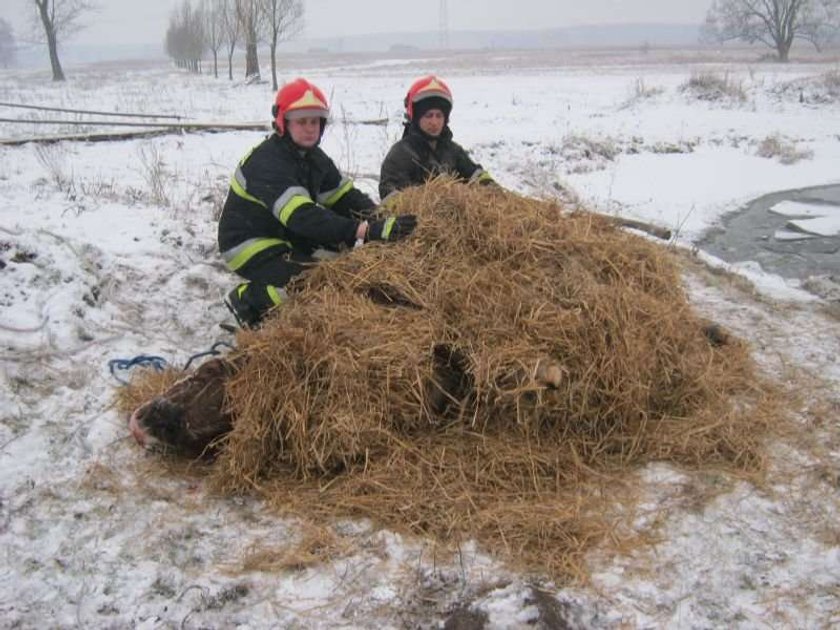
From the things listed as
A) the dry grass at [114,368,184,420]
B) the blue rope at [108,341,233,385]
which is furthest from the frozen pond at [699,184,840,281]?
the dry grass at [114,368,184,420]

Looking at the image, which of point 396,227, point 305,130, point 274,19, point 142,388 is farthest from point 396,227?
point 274,19

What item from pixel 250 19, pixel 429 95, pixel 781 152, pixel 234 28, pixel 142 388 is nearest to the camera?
pixel 142 388

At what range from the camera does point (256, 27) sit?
27.0 meters

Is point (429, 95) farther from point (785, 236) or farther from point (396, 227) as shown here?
point (785, 236)

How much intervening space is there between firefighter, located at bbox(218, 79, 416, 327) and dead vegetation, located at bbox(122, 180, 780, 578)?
0.20m

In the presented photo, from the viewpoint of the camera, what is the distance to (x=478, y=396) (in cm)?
304

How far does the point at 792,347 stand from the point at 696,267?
1669 millimetres

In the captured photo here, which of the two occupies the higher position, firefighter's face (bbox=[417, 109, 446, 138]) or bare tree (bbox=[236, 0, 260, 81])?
bare tree (bbox=[236, 0, 260, 81])

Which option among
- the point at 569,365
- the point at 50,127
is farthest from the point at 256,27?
the point at 569,365

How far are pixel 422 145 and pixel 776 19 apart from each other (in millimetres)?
48481

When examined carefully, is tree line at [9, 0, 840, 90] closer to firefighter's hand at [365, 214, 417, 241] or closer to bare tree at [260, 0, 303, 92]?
bare tree at [260, 0, 303, 92]

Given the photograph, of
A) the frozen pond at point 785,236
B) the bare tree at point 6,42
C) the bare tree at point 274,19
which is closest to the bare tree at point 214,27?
the bare tree at point 274,19

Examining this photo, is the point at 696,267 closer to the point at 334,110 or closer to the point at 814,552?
the point at 814,552

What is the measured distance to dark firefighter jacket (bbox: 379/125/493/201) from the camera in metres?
4.70
